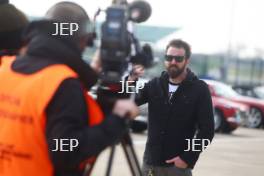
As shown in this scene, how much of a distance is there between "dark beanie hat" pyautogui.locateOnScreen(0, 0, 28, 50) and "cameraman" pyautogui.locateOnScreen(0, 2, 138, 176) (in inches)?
18.3

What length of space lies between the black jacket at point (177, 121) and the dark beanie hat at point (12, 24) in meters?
1.69

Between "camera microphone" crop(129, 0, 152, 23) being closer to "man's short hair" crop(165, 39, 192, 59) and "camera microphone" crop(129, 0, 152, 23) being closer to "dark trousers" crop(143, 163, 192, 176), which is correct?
"dark trousers" crop(143, 163, 192, 176)

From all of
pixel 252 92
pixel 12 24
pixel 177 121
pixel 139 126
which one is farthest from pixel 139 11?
pixel 252 92

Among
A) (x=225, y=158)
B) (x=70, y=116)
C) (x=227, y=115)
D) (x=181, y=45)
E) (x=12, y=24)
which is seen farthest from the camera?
(x=227, y=115)

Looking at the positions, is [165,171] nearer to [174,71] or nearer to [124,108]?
[174,71]

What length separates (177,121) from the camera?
487 cm

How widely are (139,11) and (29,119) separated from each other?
0.65m

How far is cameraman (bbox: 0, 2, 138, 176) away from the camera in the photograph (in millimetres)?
2686

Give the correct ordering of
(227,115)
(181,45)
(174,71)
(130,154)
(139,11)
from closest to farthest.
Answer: (139,11) → (130,154) → (174,71) → (181,45) → (227,115)

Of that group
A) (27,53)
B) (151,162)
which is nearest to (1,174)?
(27,53)

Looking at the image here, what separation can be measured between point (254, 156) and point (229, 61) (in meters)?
23.6

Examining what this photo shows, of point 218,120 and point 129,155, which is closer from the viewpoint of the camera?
point 129,155

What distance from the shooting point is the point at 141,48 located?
117 inches

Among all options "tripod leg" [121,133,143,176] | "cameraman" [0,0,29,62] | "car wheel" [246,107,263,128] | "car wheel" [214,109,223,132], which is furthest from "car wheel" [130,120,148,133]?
"tripod leg" [121,133,143,176]
